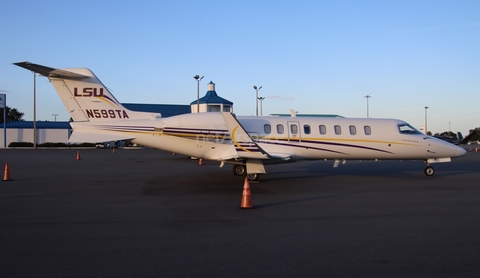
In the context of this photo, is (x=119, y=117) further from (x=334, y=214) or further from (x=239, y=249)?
(x=239, y=249)

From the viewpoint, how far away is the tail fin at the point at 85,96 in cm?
1644

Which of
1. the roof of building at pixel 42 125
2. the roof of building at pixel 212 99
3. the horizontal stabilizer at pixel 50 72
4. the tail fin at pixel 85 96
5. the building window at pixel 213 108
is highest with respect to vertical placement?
the roof of building at pixel 212 99

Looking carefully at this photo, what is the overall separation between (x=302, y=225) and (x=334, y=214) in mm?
1543

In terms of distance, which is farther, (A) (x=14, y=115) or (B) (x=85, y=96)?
(A) (x=14, y=115)

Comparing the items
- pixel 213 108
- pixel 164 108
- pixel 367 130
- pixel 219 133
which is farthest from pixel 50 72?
pixel 164 108

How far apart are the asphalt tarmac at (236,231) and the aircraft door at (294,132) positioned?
284 centimetres

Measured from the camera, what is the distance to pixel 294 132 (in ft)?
57.3

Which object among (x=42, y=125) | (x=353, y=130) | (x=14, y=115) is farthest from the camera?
(x=14, y=115)

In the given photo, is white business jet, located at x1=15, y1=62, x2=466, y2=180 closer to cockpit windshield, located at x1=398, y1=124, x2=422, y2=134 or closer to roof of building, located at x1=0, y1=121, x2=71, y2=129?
cockpit windshield, located at x1=398, y1=124, x2=422, y2=134

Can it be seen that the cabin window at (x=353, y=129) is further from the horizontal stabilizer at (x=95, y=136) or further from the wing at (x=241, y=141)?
the horizontal stabilizer at (x=95, y=136)

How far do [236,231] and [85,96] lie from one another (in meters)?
11.0

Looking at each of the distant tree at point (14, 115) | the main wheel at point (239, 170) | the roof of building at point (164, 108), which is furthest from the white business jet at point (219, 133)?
the distant tree at point (14, 115)

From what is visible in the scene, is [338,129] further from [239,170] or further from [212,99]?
[212,99]

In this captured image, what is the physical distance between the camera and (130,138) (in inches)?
658
